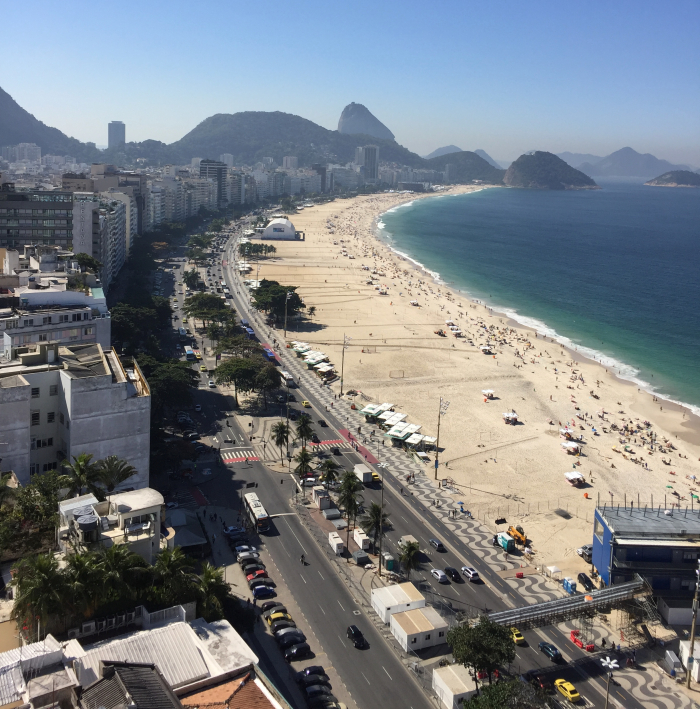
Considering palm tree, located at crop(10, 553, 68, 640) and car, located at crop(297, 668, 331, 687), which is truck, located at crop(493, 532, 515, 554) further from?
palm tree, located at crop(10, 553, 68, 640)

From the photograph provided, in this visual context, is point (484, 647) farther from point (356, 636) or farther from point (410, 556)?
point (410, 556)

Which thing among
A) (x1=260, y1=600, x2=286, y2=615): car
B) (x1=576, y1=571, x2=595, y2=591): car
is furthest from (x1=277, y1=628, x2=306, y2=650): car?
(x1=576, y1=571, x2=595, y2=591): car

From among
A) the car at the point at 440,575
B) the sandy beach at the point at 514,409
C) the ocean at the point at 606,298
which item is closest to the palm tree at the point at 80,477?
the car at the point at 440,575

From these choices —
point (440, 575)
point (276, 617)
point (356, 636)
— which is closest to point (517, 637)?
point (440, 575)

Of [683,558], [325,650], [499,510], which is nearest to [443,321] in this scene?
[499,510]

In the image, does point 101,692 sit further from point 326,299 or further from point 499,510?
point 326,299

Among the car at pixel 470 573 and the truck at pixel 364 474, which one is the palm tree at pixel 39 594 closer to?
the car at pixel 470 573
